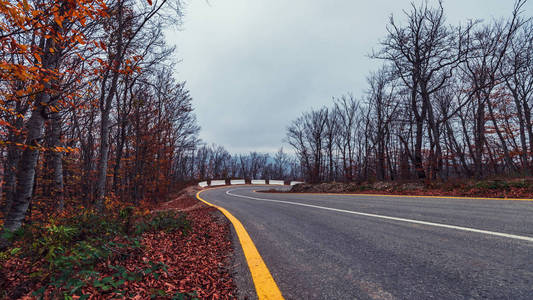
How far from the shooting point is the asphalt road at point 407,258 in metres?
1.76

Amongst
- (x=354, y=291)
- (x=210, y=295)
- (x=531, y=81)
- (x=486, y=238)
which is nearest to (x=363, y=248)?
(x=354, y=291)

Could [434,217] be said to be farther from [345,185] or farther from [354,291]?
[345,185]

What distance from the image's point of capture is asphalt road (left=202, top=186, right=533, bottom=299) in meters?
1.76

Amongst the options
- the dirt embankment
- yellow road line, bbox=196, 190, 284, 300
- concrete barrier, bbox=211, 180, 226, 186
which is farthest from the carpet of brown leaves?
concrete barrier, bbox=211, 180, 226, 186

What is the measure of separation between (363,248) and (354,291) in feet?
3.84

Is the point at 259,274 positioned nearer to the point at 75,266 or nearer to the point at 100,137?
the point at 75,266

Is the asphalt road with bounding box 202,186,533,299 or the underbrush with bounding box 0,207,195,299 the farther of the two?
the underbrush with bounding box 0,207,195,299

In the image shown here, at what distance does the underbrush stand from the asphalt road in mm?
1316

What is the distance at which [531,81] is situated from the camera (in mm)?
17234

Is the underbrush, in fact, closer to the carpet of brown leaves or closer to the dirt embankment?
the carpet of brown leaves

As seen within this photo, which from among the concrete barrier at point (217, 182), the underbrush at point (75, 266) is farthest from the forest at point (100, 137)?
the concrete barrier at point (217, 182)

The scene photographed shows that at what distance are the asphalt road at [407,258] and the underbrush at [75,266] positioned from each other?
1316mm

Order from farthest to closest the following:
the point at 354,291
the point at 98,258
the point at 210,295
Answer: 1. the point at 98,258
2. the point at 210,295
3. the point at 354,291

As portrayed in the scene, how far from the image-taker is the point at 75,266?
238 centimetres
